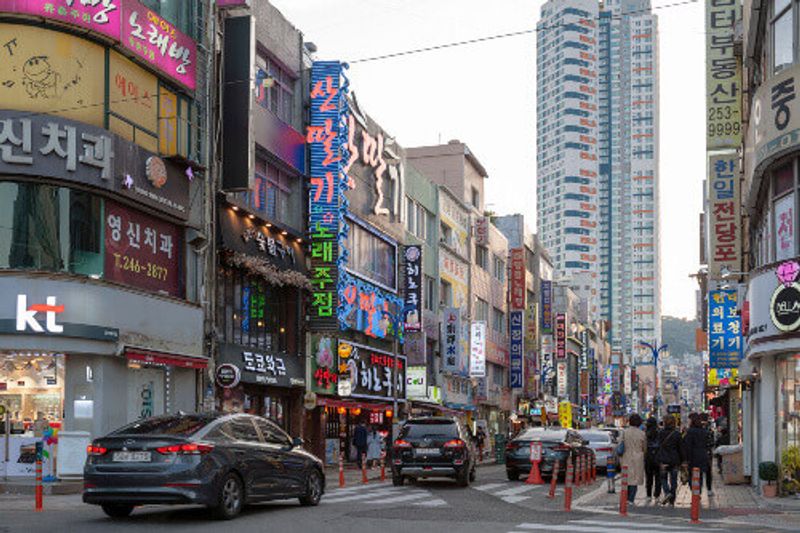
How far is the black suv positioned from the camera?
2578 cm

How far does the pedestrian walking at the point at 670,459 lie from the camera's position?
21641mm

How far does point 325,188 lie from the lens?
123 feet

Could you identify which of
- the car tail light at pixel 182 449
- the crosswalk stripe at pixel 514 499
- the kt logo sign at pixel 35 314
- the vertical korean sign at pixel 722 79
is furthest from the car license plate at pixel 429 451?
the vertical korean sign at pixel 722 79

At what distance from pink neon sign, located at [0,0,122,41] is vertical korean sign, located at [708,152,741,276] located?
57.3ft

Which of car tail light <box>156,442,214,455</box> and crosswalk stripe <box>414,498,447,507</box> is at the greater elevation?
car tail light <box>156,442,214,455</box>

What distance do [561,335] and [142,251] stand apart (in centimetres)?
6389

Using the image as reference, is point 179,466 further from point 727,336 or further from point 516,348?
point 516,348

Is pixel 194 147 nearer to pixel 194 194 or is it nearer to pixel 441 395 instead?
pixel 194 194

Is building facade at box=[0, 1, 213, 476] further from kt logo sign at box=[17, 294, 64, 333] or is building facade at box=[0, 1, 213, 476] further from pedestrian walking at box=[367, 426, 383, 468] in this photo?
pedestrian walking at box=[367, 426, 383, 468]

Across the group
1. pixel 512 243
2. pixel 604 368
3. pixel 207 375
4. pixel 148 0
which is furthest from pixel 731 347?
pixel 604 368

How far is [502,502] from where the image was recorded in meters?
21.1

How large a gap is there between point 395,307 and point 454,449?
834 inches

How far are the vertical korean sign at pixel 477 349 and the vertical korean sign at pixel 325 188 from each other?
918 inches

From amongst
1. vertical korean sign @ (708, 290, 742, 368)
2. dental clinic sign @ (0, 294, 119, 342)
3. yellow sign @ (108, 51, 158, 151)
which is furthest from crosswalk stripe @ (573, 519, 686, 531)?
vertical korean sign @ (708, 290, 742, 368)
